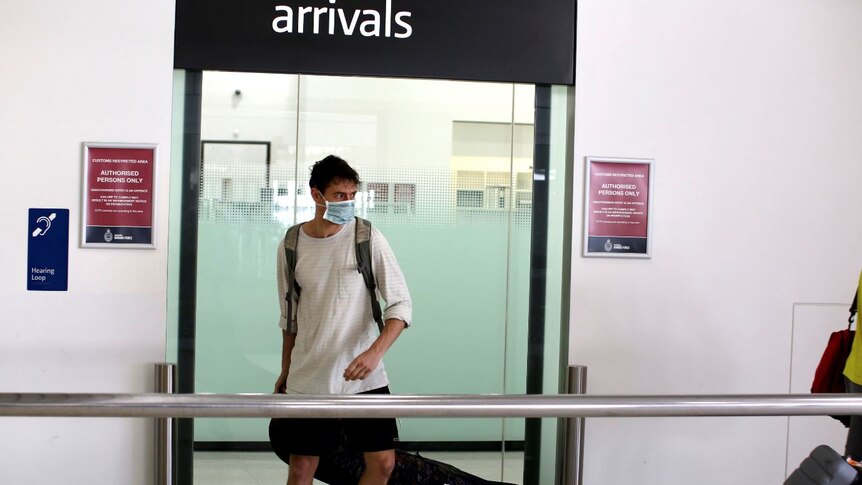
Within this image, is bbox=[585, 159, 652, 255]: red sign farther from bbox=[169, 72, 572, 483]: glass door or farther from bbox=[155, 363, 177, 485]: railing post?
bbox=[155, 363, 177, 485]: railing post

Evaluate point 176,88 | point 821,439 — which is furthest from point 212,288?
point 821,439

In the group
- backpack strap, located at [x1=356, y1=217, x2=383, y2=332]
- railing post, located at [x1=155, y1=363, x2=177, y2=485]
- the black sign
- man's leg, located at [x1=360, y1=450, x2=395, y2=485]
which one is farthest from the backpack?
the black sign

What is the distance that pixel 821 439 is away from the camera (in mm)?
4871

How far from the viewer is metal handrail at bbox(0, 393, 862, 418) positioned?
6.59ft

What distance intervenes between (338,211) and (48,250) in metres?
1.68

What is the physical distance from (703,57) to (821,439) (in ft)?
7.23

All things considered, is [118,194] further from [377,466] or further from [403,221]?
[377,466]

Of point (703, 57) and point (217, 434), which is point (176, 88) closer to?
point (217, 434)

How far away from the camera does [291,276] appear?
3.75m

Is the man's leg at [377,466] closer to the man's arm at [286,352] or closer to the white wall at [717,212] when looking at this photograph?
the man's arm at [286,352]

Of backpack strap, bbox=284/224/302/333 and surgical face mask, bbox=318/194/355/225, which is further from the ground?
surgical face mask, bbox=318/194/355/225

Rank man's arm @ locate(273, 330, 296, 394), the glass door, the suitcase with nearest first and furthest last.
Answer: the suitcase → man's arm @ locate(273, 330, 296, 394) → the glass door

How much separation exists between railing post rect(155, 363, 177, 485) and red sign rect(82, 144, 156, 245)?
66cm

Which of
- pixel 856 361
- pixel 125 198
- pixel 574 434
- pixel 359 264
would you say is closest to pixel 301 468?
pixel 359 264
